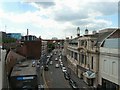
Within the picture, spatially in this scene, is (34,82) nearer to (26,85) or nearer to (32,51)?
(26,85)

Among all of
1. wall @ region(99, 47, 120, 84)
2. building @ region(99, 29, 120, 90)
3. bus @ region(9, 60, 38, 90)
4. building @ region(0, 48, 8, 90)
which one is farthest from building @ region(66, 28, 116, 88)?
building @ region(0, 48, 8, 90)

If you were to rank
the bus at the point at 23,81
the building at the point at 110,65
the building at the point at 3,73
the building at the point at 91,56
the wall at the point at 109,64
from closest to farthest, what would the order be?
1. the building at the point at 3,73
2. the bus at the point at 23,81
3. the building at the point at 110,65
4. the wall at the point at 109,64
5. the building at the point at 91,56

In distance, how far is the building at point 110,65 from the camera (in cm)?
2986

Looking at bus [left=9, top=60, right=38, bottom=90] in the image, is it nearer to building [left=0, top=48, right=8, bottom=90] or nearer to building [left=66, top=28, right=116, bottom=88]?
building [left=0, top=48, right=8, bottom=90]

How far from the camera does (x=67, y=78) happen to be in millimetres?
47688

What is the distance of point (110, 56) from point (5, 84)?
42.8 feet

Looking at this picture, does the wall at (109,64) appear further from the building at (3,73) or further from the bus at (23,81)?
the building at (3,73)

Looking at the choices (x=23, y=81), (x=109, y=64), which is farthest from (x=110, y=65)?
(x=23, y=81)

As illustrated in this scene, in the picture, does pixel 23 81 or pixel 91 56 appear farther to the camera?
pixel 91 56

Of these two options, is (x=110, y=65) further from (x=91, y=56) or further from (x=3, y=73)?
(x=3, y=73)

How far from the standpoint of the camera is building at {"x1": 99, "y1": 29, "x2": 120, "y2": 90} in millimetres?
29859

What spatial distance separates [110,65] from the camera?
31.9m

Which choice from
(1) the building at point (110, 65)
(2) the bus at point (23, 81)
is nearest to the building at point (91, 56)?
(1) the building at point (110, 65)

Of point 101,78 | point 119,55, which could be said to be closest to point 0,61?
point 119,55
